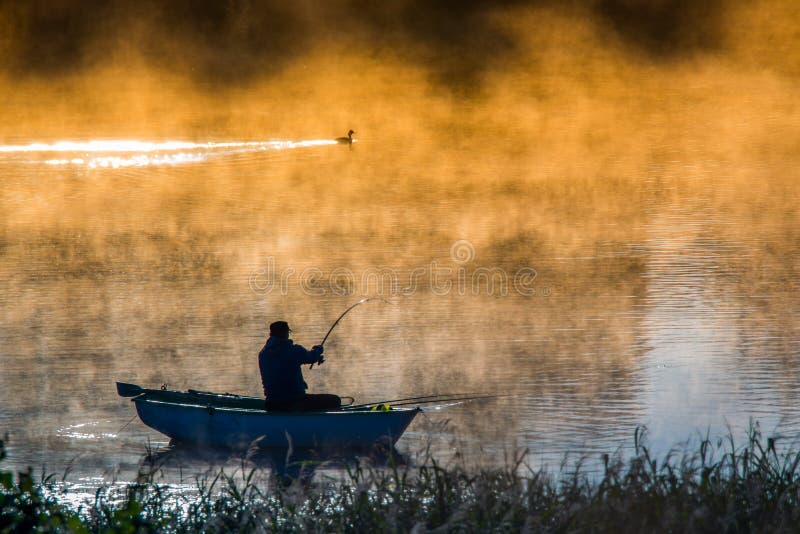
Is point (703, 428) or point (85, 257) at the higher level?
point (85, 257)

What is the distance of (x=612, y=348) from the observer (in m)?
21.0

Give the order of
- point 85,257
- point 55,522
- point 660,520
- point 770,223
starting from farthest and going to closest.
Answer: point 770,223 → point 85,257 → point 660,520 → point 55,522

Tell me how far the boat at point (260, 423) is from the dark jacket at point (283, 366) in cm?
29

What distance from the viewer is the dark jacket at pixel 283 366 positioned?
41.2ft

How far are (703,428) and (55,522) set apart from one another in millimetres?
10542

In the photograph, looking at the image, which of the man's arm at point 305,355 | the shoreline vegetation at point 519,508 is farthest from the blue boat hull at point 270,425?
the shoreline vegetation at point 519,508

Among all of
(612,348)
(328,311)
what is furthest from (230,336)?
(612,348)

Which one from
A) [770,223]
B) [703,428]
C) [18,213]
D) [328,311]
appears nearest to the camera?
[703,428]

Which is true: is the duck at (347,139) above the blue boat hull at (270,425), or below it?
above

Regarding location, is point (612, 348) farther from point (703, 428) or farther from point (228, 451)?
point (228, 451)

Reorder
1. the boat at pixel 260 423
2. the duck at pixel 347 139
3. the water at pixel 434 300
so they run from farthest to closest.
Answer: the duck at pixel 347 139, the water at pixel 434 300, the boat at pixel 260 423

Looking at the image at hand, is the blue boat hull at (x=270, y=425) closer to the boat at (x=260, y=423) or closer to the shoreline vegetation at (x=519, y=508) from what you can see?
the boat at (x=260, y=423)

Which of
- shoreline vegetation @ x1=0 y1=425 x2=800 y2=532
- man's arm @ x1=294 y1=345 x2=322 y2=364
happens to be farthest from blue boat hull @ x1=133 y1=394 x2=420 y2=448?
shoreline vegetation @ x1=0 y1=425 x2=800 y2=532

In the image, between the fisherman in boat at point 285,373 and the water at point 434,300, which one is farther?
the water at point 434,300
